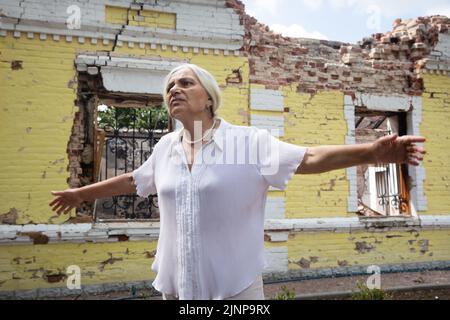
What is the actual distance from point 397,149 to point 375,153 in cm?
9

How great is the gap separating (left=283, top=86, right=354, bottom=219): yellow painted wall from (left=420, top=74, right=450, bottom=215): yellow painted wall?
1.79 m

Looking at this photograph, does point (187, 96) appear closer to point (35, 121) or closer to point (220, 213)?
point (220, 213)

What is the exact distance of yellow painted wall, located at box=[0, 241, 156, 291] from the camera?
5203mm

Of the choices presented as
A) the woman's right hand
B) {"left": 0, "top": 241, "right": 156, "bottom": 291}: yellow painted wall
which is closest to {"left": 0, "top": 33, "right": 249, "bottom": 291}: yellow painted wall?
{"left": 0, "top": 241, "right": 156, "bottom": 291}: yellow painted wall

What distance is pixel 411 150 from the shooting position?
1580 millimetres

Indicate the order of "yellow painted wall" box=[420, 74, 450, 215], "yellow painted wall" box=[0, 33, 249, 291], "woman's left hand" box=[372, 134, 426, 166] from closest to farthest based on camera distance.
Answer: "woman's left hand" box=[372, 134, 426, 166] < "yellow painted wall" box=[0, 33, 249, 291] < "yellow painted wall" box=[420, 74, 450, 215]

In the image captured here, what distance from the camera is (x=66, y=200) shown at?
2.30 meters

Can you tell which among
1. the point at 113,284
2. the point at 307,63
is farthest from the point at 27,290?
the point at 307,63

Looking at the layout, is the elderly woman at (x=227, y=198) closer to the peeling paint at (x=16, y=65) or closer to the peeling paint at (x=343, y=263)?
the peeling paint at (x=16, y=65)

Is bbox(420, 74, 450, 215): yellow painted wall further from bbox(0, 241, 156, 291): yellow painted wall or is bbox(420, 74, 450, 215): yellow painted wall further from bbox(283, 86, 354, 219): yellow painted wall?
bbox(0, 241, 156, 291): yellow painted wall

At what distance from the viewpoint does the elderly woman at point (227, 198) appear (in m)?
1.63

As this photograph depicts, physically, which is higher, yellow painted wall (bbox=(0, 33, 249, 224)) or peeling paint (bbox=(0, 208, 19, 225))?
yellow painted wall (bbox=(0, 33, 249, 224))

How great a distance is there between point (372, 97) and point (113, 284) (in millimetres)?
5443

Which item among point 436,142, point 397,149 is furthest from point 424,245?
point 397,149
